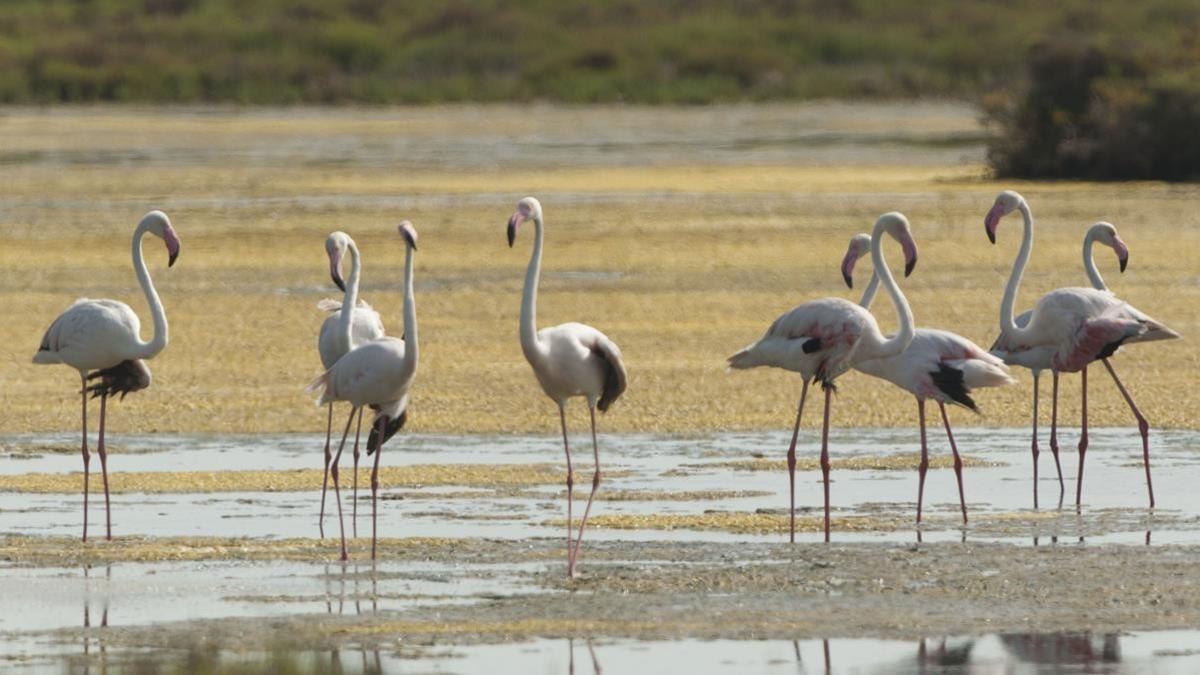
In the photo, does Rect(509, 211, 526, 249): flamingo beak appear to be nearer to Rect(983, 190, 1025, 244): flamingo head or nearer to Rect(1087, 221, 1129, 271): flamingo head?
Rect(983, 190, 1025, 244): flamingo head

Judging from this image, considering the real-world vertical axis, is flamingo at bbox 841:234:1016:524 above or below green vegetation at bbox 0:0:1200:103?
below

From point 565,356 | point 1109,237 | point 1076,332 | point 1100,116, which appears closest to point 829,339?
point 565,356

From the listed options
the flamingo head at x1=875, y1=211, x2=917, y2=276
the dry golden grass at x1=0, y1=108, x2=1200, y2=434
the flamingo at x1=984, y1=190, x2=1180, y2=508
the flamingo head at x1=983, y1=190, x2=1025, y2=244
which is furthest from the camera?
the dry golden grass at x1=0, y1=108, x2=1200, y2=434

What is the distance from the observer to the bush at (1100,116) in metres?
34.8

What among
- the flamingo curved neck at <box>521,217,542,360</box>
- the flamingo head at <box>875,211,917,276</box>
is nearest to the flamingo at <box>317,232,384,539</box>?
the flamingo curved neck at <box>521,217,542,360</box>

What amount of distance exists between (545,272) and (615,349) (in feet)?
40.4

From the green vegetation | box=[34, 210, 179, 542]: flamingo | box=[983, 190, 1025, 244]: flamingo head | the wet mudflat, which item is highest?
the green vegetation

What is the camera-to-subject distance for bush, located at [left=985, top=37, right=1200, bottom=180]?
34.8 m

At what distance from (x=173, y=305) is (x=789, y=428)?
7796 millimetres

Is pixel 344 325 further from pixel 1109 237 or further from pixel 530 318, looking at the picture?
pixel 1109 237

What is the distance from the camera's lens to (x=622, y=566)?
35.3 ft

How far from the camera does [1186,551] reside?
35.6 ft

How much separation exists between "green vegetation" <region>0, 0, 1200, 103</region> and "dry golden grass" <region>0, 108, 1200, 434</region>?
21.9m

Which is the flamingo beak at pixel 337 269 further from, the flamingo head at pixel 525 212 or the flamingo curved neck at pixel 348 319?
the flamingo head at pixel 525 212
